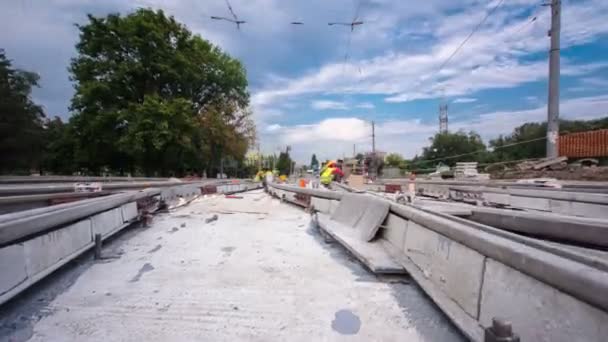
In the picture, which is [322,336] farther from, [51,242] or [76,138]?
[76,138]

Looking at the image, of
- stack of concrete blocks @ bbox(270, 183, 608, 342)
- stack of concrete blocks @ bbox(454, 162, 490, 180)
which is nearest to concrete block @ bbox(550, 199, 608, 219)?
stack of concrete blocks @ bbox(270, 183, 608, 342)

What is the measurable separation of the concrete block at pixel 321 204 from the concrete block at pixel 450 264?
369 centimetres

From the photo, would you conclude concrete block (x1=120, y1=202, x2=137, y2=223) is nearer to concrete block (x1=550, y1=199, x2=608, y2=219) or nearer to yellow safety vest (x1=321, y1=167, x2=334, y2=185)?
concrete block (x1=550, y1=199, x2=608, y2=219)

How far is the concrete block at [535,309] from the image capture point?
1.12m

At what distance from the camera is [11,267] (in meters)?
2.03

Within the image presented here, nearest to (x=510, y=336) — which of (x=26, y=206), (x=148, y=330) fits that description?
(x=148, y=330)

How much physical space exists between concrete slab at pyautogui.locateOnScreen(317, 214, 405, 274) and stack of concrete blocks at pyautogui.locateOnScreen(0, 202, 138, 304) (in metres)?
2.64

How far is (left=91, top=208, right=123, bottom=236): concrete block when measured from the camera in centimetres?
362

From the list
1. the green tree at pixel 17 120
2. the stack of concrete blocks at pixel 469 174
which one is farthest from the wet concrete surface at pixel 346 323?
the green tree at pixel 17 120

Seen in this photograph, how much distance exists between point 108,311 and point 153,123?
22.2 metres

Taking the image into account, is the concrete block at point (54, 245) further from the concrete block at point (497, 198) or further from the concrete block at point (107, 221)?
the concrete block at point (497, 198)

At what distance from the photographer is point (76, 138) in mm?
24859

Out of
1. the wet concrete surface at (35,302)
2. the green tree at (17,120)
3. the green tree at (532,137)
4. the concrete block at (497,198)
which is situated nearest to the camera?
the wet concrete surface at (35,302)

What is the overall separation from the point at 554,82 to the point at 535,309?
1750 cm
